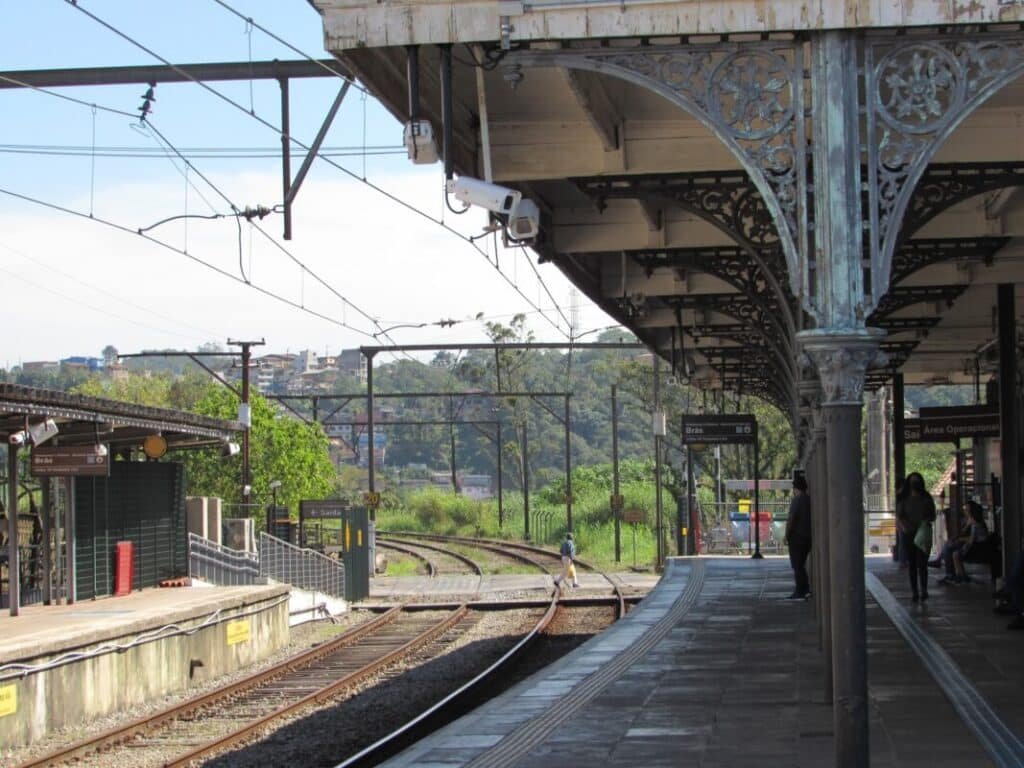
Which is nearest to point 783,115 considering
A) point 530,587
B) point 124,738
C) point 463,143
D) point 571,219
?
point 463,143

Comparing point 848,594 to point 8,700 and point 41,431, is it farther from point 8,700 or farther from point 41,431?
point 41,431

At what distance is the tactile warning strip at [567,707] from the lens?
847cm

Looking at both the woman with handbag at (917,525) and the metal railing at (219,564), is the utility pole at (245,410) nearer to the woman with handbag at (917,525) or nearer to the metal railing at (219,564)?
the metal railing at (219,564)

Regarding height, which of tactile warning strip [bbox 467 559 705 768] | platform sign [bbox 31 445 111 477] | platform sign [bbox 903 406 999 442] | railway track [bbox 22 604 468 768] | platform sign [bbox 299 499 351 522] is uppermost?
platform sign [bbox 903 406 999 442]

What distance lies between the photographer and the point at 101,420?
19172 mm

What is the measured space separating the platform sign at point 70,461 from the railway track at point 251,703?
3.17 m

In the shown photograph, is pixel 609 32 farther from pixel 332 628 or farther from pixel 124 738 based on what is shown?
pixel 332 628

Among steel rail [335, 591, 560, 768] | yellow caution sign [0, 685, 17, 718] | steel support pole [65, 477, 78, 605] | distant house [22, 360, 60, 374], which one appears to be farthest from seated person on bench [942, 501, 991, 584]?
distant house [22, 360, 60, 374]

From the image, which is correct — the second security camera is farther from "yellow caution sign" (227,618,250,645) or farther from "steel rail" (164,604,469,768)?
"yellow caution sign" (227,618,250,645)

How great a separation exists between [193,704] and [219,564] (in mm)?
10878

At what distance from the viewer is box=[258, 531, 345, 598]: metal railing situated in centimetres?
2914

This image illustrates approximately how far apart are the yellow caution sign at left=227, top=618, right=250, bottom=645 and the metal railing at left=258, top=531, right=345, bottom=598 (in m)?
7.71

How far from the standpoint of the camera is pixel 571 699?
1061cm

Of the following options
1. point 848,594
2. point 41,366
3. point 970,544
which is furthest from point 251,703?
point 41,366
